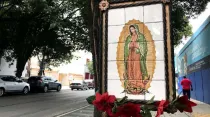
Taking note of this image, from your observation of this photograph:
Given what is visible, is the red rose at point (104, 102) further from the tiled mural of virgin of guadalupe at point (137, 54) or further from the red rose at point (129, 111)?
the tiled mural of virgin of guadalupe at point (137, 54)

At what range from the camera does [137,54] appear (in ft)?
9.36

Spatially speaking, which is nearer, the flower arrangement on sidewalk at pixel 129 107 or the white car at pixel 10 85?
the flower arrangement on sidewalk at pixel 129 107

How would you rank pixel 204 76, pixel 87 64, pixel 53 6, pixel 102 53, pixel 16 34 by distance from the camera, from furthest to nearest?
pixel 87 64
pixel 16 34
pixel 53 6
pixel 204 76
pixel 102 53

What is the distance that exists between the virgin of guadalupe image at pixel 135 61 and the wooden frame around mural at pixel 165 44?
0.52 ft

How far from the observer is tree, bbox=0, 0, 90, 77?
21042 millimetres

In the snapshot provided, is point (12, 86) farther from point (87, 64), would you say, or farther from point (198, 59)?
point (87, 64)

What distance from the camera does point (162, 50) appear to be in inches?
110

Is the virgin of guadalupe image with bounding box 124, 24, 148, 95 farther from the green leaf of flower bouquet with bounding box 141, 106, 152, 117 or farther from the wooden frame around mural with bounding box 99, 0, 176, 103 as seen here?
the green leaf of flower bouquet with bounding box 141, 106, 152, 117

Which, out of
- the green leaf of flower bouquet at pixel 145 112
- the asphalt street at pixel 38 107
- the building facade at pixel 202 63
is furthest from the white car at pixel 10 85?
the green leaf of flower bouquet at pixel 145 112

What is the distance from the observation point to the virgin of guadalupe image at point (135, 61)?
2826mm

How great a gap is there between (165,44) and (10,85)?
2119 centimetres

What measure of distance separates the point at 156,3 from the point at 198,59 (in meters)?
16.7

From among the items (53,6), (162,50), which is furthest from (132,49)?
(53,6)

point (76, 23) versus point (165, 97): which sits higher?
point (76, 23)
